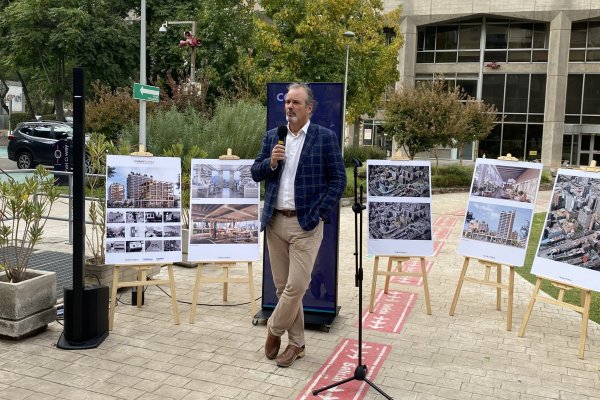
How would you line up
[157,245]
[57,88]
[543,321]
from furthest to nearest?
[57,88], [543,321], [157,245]

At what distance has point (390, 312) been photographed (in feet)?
19.9

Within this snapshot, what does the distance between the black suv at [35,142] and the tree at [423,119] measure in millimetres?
11650

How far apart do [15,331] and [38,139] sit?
1665 centimetres

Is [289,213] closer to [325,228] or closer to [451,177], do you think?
[325,228]

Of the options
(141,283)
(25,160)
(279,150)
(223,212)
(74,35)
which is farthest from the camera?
(74,35)

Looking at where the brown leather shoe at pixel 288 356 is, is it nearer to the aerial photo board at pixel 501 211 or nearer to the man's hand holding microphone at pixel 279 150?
the man's hand holding microphone at pixel 279 150

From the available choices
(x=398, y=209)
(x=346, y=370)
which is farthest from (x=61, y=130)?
(x=346, y=370)

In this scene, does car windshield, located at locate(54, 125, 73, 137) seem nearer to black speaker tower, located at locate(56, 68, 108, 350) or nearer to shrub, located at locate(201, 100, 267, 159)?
shrub, located at locate(201, 100, 267, 159)

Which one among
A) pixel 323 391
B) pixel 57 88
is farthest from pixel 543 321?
pixel 57 88

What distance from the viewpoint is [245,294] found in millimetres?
6617

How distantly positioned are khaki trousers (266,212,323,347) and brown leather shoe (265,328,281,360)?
0.06 m

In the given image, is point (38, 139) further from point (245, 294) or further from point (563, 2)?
point (563, 2)

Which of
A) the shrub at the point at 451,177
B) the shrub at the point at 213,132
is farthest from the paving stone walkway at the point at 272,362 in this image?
the shrub at the point at 451,177

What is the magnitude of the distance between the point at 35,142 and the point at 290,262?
1783 centimetres
